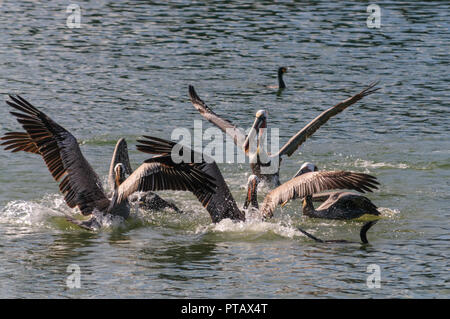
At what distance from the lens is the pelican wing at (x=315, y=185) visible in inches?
483

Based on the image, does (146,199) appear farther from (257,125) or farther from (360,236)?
(360,236)

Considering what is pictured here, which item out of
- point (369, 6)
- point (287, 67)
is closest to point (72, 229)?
point (287, 67)

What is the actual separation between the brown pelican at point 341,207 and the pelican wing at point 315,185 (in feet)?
2.60

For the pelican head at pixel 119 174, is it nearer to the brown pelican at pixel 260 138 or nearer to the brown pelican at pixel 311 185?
the brown pelican at pixel 311 185

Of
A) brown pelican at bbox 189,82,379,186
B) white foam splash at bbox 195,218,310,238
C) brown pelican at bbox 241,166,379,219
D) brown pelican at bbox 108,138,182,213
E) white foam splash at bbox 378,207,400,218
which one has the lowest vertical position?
white foam splash at bbox 195,218,310,238

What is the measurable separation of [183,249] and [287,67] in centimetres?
1275

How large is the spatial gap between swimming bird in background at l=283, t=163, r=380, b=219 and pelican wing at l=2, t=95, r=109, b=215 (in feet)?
9.71

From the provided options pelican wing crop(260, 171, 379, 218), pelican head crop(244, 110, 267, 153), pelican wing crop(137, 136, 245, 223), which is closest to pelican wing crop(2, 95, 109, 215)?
pelican wing crop(137, 136, 245, 223)

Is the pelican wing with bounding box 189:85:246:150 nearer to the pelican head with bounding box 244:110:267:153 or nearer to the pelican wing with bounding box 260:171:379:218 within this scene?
the pelican head with bounding box 244:110:267:153

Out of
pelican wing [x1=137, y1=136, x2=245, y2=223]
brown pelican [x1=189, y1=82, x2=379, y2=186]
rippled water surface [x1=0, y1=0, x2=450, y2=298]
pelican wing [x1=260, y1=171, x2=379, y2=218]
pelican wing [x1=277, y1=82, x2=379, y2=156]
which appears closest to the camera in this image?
rippled water surface [x1=0, y1=0, x2=450, y2=298]

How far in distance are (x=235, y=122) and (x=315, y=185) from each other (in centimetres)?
669

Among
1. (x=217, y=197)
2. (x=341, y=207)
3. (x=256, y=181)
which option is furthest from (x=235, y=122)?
(x=217, y=197)

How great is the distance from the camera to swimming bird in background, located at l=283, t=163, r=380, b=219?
13.4m

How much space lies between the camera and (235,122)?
19062 mm
